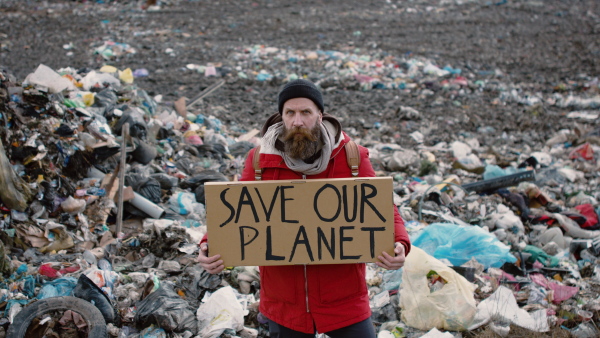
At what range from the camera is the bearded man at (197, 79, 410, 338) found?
6.67 feet

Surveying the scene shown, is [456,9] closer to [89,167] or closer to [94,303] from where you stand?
[89,167]

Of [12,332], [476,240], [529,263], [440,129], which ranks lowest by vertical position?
[440,129]

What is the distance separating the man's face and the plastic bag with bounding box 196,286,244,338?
1.75 meters

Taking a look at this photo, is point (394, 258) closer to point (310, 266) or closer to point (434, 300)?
point (310, 266)

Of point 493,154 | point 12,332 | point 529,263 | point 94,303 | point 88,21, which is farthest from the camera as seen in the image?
point 88,21

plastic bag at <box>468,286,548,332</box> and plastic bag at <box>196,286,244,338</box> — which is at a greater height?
plastic bag at <box>196,286,244,338</box>

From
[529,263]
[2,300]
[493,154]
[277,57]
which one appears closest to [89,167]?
[2,300]

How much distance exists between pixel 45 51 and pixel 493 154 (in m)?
11.2

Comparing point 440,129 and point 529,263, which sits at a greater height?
point 529,263

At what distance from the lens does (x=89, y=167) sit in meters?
5.27

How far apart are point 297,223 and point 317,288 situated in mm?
280

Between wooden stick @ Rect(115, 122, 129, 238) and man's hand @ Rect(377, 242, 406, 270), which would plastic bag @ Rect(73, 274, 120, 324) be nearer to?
wooden stick @ Rect(115, 122, 129, 238)

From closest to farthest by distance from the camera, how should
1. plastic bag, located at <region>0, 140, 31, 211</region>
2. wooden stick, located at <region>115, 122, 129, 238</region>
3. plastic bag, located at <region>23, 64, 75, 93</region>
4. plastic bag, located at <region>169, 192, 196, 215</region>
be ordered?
plastic bag, located at <region>0, 140, 31, 211</region> < wooden stick, located at <region>115, 122, 129, 238</region> < plastic bag, located at <region>169, 192, 196, 215</region> < plastic bag, located at <region>23, 64, 75, 93</region>

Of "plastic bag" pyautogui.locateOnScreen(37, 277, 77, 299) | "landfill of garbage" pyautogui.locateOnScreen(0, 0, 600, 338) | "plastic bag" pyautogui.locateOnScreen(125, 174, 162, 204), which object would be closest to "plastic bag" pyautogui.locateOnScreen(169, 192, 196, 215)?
"landfill of garbage" pyautogui.locateOnScreen(0, 0, 600, 338)
